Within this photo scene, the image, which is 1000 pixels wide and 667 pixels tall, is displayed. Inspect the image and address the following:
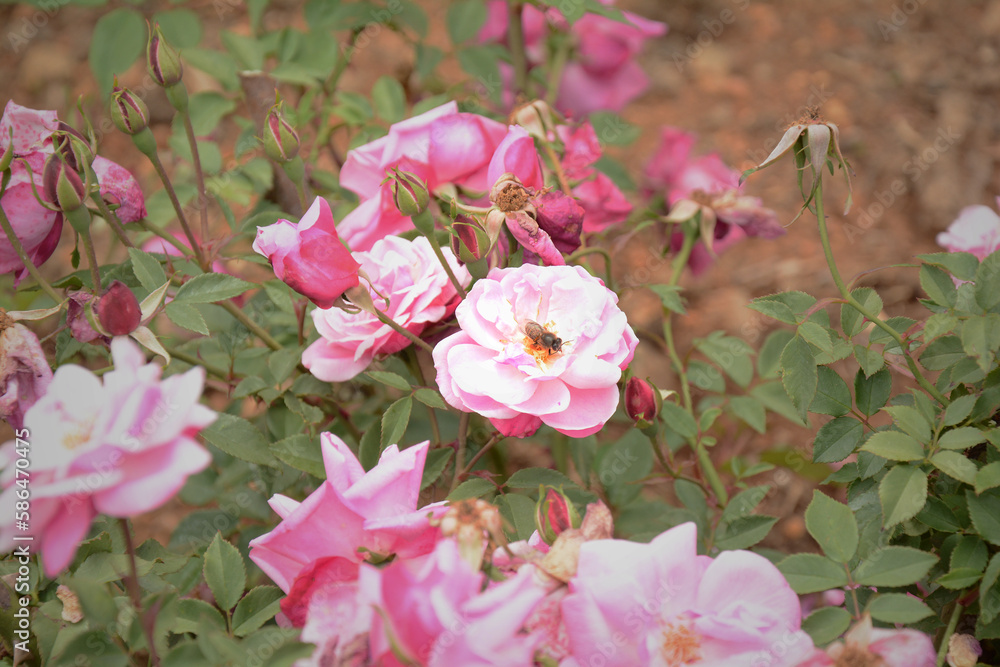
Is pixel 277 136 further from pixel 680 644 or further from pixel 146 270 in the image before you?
pixel 680 644

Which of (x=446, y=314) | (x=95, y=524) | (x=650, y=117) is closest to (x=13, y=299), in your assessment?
(x=95, y=524)

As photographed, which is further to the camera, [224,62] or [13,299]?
[13,299]

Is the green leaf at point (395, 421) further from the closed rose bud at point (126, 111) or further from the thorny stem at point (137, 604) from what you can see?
the closed rose bud at point (126, 111)

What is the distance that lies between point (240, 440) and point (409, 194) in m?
0.34

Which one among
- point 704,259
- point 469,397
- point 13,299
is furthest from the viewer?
point 13,299

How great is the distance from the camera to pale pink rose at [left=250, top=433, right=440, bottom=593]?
1.93 feet

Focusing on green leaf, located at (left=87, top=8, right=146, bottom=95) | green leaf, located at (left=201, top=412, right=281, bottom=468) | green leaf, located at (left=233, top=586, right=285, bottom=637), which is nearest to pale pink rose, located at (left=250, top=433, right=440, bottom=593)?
green leaf, located at (left=233, top=586, right=285, bottom=637)

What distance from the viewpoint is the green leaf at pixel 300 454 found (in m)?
0.81

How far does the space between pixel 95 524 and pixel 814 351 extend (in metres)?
0.76

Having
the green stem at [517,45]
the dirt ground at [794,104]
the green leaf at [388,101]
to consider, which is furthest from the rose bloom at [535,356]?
the dirt ground at [794,104]

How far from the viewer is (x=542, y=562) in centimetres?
54

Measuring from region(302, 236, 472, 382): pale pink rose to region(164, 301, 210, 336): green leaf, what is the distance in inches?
4.4

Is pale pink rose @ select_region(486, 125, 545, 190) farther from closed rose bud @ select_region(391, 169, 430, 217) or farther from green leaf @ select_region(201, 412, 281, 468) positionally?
green leaf @ select_region(201, 412, 281, 468)

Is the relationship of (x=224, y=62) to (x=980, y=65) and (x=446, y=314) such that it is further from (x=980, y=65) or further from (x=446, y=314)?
(x=980, y=65)
